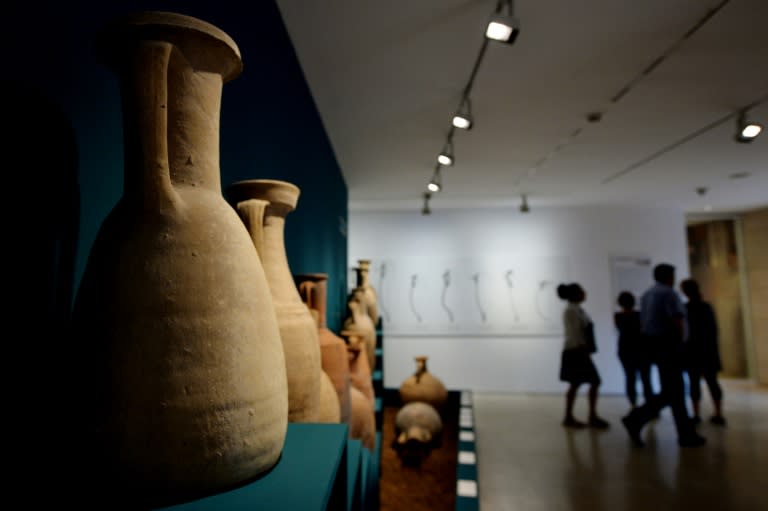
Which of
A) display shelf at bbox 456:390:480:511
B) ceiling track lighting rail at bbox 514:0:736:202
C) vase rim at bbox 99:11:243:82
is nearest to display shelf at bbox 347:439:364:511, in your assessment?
vase rim at bbox 99:11:243:82

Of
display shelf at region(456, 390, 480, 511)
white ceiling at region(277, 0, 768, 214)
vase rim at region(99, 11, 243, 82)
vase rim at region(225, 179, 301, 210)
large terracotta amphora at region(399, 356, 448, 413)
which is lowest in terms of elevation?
display shelf at region(456, 390, 480, 511)

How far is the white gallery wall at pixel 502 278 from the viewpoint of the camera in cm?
586

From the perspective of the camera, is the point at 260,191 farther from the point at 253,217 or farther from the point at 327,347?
the point at 327,347

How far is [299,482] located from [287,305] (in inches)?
13.9

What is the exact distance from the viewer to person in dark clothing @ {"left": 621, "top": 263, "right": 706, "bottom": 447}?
3316 mm

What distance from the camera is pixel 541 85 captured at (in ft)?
7.67

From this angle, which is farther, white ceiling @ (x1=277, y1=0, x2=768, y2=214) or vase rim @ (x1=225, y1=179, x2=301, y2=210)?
white ceiling @ (x1=277, y1=0, x2=768, y2=214)

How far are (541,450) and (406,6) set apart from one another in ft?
11.4

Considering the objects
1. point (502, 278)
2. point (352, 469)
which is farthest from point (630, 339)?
point (352, 469)

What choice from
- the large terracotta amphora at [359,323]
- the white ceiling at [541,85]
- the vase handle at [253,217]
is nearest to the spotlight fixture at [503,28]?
the white ceiling at [541,85]

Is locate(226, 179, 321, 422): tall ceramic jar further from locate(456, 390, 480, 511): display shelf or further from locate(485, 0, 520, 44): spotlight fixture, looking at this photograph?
locate(456, 390, 480, 511): display shelf

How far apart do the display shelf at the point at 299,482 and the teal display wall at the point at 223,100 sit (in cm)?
33

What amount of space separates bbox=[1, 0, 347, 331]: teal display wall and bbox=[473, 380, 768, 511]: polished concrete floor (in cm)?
208

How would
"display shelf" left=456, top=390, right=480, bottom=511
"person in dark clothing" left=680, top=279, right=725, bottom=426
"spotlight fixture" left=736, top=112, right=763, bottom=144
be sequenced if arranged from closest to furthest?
1. "display shelf" left=456, top=390, right=480, bottom=511
2. "spotlight fixture" left=736, top=112, right=763, bottom=144
3. "person in dark clothing" left=680, top=279, right=725, bottom=426
